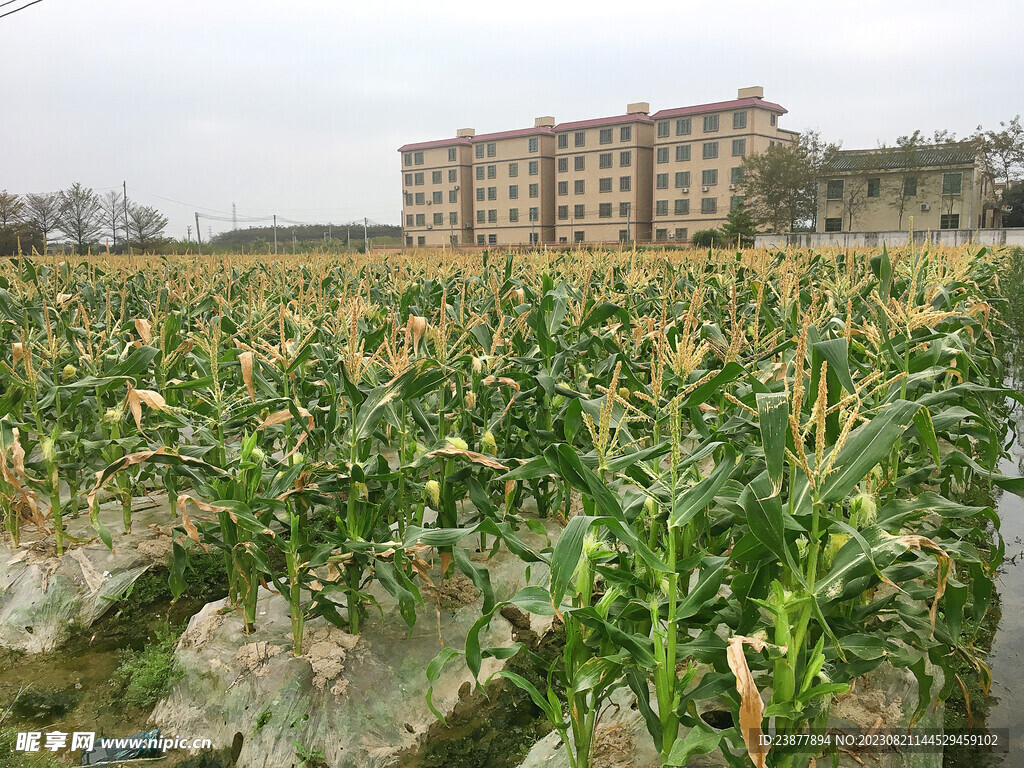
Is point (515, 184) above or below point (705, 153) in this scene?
below

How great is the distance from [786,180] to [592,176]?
17965 mm

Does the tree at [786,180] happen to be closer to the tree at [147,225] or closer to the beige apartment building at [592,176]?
the beige apartment building at [592,176]

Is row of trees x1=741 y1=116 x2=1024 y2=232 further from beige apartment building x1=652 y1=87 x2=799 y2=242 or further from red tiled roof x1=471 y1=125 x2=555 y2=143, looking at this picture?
red tiled roof x1=471 y1=125 x2=555 y2=143

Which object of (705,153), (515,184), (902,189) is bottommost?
(902,189)

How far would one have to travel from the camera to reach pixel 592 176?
6084 centimetres

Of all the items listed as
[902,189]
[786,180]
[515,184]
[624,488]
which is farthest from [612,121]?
[624,488]

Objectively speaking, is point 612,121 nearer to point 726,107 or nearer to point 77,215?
point 726,107

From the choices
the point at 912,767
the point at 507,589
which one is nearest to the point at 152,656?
the point at 507,589

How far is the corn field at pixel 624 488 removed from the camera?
191cm

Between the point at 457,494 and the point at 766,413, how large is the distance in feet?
7.11

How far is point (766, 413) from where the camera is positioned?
175 cm

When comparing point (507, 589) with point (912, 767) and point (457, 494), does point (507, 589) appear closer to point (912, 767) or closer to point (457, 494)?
point (457, 494)

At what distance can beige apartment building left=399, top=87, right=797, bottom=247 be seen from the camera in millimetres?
55219

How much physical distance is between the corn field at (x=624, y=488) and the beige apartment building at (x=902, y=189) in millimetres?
49203
